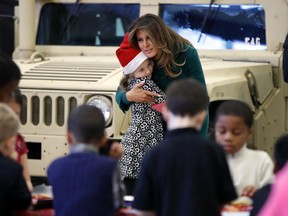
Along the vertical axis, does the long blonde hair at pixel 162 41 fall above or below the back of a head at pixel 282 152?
above

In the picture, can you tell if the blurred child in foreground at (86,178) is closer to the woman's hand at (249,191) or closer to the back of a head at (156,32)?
the woman's hand at (249,191)

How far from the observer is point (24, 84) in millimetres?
6020

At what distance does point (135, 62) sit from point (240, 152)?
1.20 m

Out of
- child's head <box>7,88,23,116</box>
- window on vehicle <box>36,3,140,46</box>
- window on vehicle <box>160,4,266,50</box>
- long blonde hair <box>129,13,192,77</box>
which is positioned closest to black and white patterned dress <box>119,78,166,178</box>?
long blonde hair <box>129,13,192,77</box>

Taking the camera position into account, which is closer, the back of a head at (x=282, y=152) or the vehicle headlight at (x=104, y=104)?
the back of a head at (x=282, y=152)

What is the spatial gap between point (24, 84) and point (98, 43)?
1493 mm

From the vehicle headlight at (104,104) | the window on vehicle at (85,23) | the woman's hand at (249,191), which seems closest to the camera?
→ the woman's hand at (249,191)

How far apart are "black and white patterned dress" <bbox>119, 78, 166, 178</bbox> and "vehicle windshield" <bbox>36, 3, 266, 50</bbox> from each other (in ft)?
8.27

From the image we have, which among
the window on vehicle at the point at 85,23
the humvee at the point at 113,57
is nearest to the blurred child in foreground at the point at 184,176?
the humvee at the point at 113,57

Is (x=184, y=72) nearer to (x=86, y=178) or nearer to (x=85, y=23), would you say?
(x=86, y=178)

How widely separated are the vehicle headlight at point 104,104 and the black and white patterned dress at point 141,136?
0.96 m

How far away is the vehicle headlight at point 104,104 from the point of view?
18.5 feet

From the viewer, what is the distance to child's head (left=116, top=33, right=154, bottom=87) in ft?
15.4

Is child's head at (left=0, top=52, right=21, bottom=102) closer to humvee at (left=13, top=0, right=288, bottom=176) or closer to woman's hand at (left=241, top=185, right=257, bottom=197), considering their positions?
woman's hand at (left=241, top=185, right=257, bottom=197)
